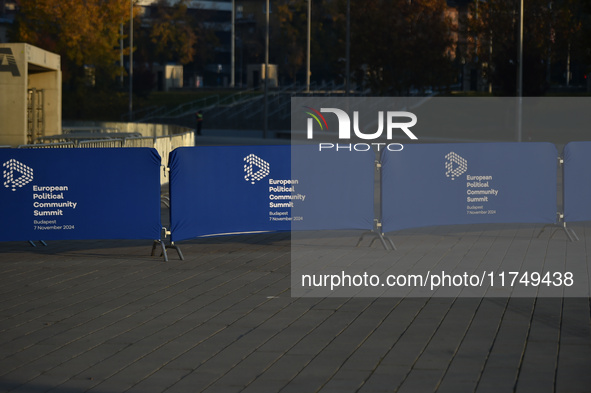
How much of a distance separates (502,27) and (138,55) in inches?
1986

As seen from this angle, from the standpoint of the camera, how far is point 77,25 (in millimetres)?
55531

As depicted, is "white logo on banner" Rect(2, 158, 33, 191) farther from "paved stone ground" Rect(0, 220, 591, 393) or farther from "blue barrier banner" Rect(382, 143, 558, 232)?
"blue barrier banner" Rect(382, 143, 558, 232)

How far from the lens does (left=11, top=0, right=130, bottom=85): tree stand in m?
55.2

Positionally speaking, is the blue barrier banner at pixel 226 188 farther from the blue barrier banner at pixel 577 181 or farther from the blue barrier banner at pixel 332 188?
the blue barrier banner at pixel 577 181

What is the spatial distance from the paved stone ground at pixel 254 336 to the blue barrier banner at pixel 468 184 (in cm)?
196

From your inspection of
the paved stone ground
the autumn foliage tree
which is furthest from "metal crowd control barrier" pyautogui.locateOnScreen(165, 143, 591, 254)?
the autumn foliage tree

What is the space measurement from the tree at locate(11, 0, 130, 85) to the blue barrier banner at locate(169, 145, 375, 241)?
152ft

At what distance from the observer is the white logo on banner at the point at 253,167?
11.5 m

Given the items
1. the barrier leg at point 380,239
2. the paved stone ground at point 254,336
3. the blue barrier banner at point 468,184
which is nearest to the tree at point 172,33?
the blue barrier banner at point 468,184

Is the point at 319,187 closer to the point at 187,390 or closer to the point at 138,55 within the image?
the point at 187,390

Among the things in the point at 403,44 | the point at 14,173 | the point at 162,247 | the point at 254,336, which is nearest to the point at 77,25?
the point at 403,44

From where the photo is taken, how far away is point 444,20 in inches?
2160

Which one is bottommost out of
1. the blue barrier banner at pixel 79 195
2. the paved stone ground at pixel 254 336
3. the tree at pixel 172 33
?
the paved stone ground at pixel 254 336

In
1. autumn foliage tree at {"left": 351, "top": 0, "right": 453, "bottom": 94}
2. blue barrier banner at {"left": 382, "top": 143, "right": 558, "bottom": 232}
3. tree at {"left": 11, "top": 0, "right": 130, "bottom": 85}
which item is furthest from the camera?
tree at {"left": 11, "top": 0, "right": 130, "bottom": 85}
